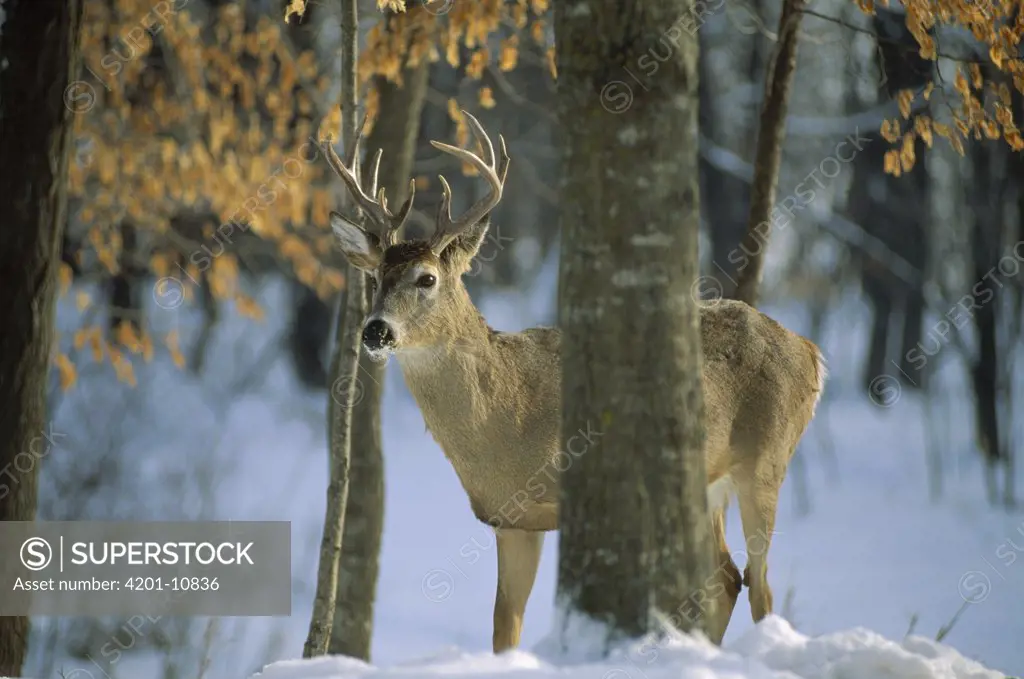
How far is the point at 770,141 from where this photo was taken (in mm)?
8102

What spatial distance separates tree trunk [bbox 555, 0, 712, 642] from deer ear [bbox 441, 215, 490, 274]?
2.36m

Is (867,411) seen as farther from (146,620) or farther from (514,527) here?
(514,527)

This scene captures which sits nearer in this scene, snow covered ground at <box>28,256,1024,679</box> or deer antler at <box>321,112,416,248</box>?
deer antler at <box>321,112,416,248</box>

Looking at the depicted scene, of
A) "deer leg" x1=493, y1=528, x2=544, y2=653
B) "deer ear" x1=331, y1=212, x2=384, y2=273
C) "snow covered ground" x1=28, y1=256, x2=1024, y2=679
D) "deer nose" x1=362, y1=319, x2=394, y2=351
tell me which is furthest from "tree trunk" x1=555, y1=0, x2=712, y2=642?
"deer ear" x1=331, y1=212, x2=384, y2=273

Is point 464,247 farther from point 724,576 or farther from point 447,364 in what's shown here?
Result: point 724,576

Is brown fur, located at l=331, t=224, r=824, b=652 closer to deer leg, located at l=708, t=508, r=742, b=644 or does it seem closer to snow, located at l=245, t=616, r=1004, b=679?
deer leg, located at l=708, t=508, r=742, b=644

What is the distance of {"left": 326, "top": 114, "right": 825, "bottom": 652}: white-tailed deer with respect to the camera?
6.35 meters

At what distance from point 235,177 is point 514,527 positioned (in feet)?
21.6

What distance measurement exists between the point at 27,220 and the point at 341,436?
2.29 m

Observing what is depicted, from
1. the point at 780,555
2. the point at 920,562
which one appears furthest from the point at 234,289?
the point at 920,562

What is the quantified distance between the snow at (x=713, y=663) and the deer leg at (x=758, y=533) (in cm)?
236

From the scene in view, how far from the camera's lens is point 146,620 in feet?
33.6

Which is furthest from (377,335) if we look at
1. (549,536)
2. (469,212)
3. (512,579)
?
(549,536)

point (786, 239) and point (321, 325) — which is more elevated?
point (786, 239)
